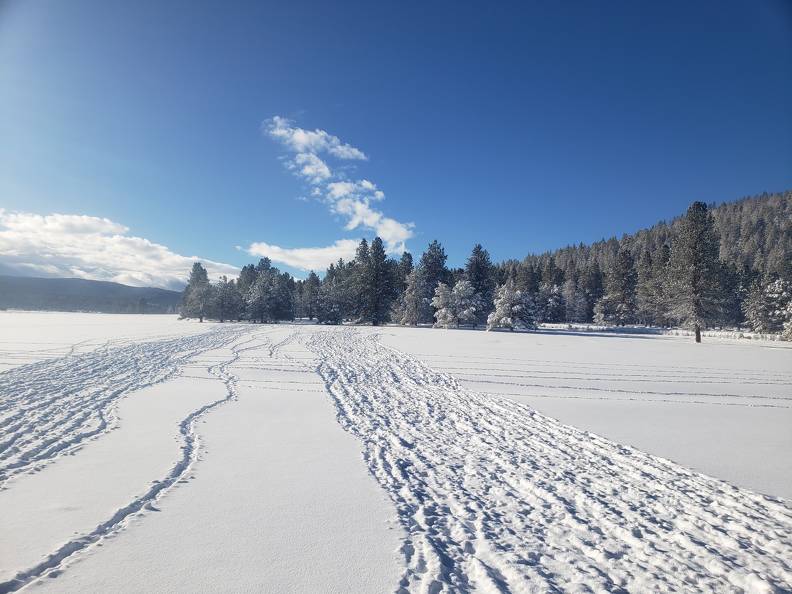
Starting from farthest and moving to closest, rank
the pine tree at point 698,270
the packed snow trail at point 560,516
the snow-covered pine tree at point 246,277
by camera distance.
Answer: the snow-covered pine tree at point 246,277 → the pine tree at point 698,270 → the packed snow trail at point 560,516

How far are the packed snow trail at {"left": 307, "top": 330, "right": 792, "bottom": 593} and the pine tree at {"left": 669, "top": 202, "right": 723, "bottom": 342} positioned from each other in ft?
119

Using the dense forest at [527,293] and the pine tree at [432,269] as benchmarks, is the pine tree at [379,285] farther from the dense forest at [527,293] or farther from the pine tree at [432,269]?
the pine tree at [432,269]

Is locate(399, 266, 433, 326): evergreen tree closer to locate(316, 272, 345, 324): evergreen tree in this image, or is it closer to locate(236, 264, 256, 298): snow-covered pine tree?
locate(316, 272, 345, 324): evergreen tree

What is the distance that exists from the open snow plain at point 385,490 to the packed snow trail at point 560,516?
2cm

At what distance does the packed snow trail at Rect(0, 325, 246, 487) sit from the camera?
5.68 m

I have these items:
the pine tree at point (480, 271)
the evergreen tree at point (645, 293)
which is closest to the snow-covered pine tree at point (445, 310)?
the pine tree at point (480, 271)

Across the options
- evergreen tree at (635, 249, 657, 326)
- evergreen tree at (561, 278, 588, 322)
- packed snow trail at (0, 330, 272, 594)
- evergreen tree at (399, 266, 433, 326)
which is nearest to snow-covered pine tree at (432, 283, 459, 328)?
evergreen tree at (399, 266, 433, 326)

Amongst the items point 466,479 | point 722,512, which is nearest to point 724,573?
point 722,512

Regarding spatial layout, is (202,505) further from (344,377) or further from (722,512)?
(344,377)

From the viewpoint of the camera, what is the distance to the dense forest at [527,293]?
34.7 meters

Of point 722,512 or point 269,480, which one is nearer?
point 722,512

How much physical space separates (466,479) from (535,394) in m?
6.35

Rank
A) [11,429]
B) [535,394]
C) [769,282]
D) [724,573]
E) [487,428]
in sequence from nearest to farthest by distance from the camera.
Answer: [724,573]
[11,429]
[487,428]
[535,394]
[769,282]

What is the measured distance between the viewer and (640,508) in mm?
4367
